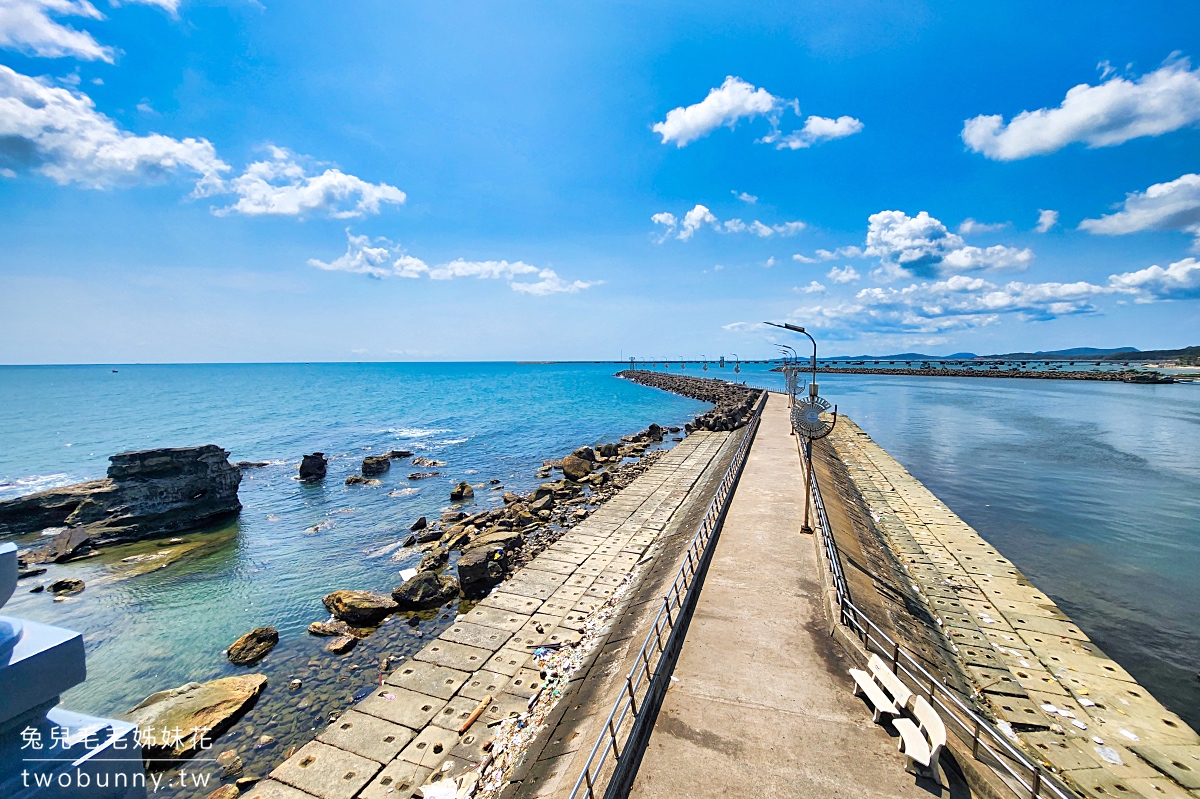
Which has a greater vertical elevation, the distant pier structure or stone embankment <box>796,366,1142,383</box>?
stone embankment <box>796,366,1142,383</box>

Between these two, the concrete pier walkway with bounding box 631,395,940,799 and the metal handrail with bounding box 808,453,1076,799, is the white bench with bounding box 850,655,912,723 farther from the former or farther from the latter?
the metal handrail with bounding box 808,453,1076,799

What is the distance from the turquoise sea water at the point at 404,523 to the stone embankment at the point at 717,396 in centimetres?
944

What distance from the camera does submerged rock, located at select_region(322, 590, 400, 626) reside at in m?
13.2

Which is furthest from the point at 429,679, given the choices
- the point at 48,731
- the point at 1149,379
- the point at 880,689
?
the point at 1149,379

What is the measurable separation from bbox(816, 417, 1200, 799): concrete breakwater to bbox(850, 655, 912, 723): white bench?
2879mm

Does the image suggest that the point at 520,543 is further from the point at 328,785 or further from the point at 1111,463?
the point at 1111,463

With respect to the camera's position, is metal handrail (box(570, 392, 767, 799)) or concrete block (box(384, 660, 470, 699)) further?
concrete block (box(384, 660, 470, 699))

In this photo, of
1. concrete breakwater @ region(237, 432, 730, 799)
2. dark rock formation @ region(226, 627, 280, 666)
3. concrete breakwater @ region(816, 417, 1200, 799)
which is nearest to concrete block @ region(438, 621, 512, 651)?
concrete breakwater @ region(237, 432, 730, 799)

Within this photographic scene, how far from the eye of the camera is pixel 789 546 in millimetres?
12727

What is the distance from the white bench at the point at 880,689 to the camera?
6.51 metres

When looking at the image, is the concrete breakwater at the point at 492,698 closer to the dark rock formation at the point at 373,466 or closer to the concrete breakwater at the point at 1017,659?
the concrete breakwater at the point at 1017,659

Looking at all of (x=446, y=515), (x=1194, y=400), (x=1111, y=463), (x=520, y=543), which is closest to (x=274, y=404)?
(x=446, y=515)

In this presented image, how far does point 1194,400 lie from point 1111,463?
2832 inches

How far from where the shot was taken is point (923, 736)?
6012 millimetres
